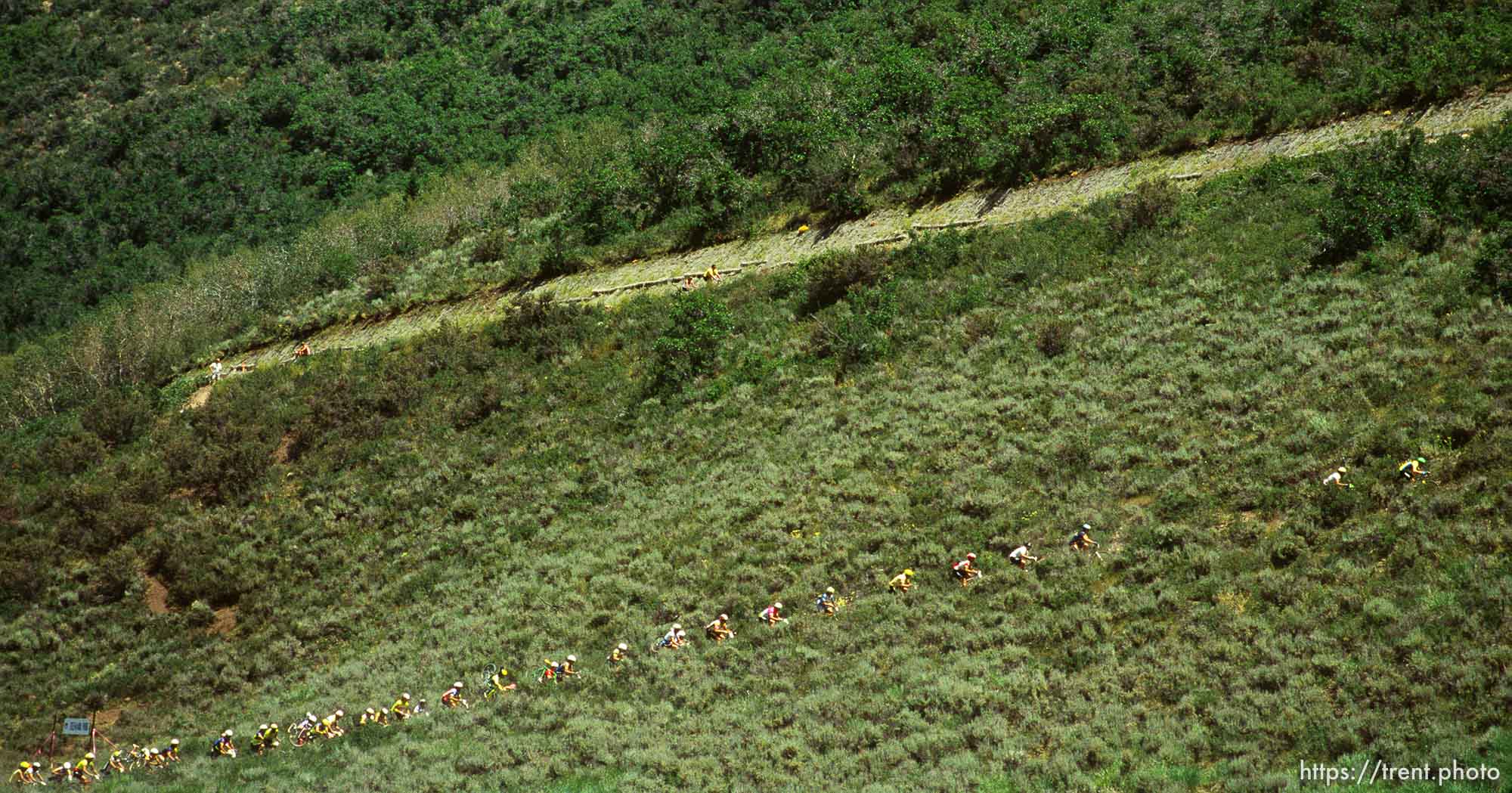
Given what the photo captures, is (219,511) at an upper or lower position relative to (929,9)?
lower

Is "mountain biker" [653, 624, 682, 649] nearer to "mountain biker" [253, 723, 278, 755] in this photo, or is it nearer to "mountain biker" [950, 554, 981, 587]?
"mountain biker" [950, 554, 981, 587]

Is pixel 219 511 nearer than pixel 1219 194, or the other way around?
pixel 1219 194

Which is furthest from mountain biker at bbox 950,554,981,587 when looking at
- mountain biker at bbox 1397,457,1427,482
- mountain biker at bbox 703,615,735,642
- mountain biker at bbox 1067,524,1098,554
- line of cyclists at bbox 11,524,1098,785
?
mountain biker at bbox 1397,457,1427,482

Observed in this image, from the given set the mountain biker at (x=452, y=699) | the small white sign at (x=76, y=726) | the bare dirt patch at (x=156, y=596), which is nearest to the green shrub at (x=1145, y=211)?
the mountain biker at (x=452, y=699)

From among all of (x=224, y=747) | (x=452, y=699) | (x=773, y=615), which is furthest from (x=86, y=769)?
(x=773, y=615)

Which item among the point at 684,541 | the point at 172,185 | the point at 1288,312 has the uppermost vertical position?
the point at 1288,312

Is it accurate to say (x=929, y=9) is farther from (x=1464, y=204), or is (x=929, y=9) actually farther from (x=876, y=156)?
(x=1464, y=204)

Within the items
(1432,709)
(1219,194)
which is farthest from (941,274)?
(1432,709)
